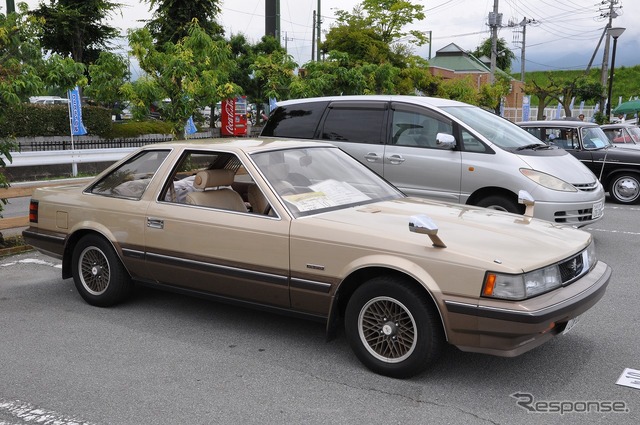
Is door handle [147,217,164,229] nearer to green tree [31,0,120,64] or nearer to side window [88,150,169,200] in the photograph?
side window [88,150,169,200]

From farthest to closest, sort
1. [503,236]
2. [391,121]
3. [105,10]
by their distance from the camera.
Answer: [105,10] < [391,121] < [503,236]

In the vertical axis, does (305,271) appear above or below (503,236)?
below

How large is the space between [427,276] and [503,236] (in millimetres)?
665

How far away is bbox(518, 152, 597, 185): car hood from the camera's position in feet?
25.5

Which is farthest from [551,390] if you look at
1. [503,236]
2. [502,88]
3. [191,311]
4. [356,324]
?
[502,88]

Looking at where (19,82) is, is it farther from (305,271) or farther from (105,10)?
(105,10)

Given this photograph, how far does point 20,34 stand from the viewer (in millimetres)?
7809

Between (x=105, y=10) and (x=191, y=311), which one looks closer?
(x=191, y=311)

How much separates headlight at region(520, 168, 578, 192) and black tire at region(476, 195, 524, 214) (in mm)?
367

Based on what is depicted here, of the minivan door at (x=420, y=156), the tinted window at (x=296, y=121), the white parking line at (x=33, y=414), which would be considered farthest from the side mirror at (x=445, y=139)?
the white parking line at (x=33, y=414)

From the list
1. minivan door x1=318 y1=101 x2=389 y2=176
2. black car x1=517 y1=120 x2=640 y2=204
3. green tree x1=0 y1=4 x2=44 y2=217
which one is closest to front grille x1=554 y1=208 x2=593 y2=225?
minivan door x1=318 y1=101 x2=389 y2=176

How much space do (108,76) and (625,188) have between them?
1051 centimetres

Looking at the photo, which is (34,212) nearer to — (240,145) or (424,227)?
(240,145)

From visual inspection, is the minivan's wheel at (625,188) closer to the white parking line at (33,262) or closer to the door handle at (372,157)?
the door handle at (372,157)
